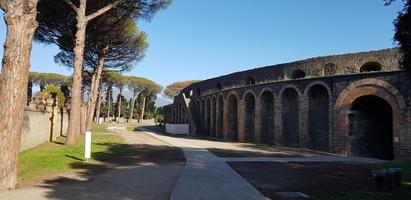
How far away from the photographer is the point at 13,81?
965cm

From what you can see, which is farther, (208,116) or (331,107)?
(208,116)

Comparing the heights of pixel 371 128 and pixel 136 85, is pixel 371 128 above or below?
below

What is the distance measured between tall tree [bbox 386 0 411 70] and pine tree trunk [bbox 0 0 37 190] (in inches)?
324

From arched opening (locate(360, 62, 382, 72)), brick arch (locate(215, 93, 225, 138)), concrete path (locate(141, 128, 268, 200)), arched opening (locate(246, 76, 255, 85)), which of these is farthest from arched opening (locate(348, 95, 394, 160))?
brick arch (locate(215, 93, 225, 138))

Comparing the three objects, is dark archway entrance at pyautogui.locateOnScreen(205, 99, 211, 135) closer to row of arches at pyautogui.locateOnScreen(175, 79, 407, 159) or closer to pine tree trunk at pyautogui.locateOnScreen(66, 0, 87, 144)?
row of arches at pyautogui.locateOnScreen(175, 79, 407, 159)

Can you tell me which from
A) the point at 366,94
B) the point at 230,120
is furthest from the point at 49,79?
the point at 366,94

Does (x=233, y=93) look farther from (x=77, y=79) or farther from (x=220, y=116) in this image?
(x=77, y=79)

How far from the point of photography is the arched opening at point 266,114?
104 feet

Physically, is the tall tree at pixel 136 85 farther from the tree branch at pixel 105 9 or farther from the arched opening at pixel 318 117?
the arched opening at pixel 318 117

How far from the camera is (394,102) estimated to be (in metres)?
21.8

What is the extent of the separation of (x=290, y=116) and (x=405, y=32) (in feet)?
63.0

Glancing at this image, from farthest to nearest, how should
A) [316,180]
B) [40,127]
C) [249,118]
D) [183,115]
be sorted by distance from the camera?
[183,115] < [249,118] < [40,127] < [316,180]

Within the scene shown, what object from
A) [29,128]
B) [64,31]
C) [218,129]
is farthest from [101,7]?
[218,129]

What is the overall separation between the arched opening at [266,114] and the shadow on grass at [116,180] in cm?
1556
